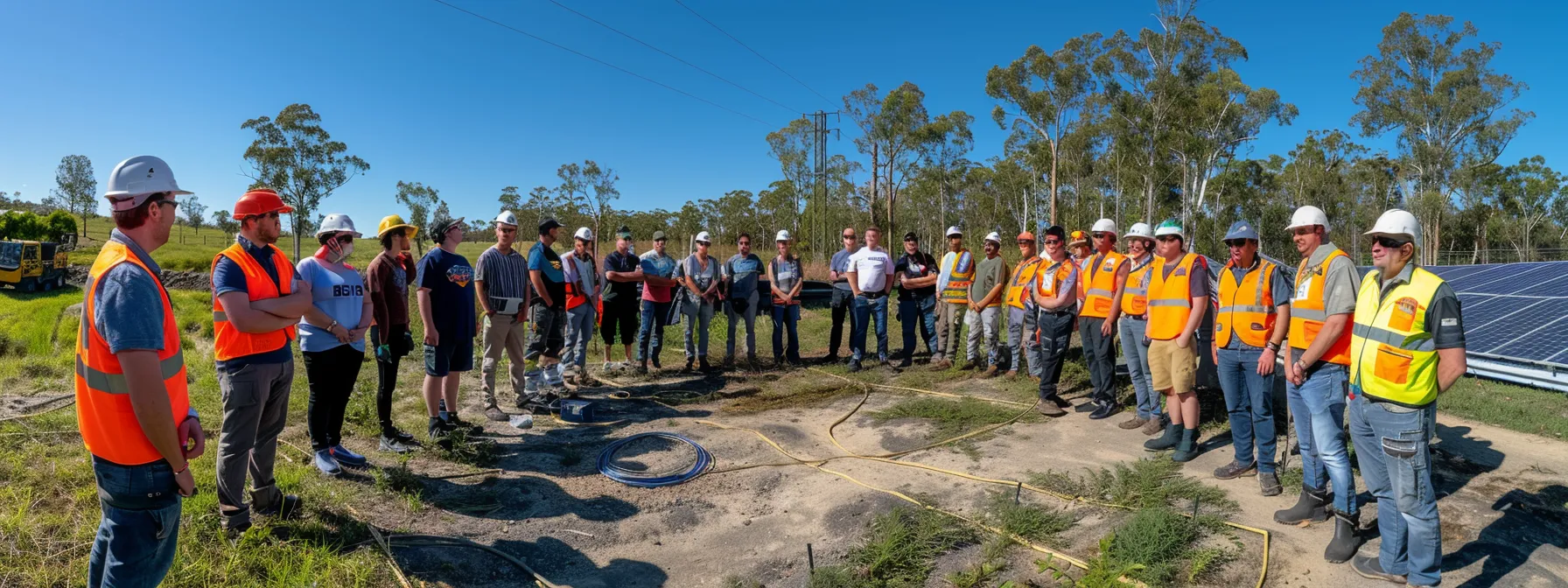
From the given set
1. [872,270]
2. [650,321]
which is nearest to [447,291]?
[650,321]

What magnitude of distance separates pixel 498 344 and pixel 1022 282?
17.3 ft

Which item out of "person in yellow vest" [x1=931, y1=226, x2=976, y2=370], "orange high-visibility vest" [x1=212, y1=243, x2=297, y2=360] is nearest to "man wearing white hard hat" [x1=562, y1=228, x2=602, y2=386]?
"orange high-visibility vest" [x1=212, y1=243, x2=297, y2=360]

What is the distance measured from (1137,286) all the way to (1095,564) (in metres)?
2.96

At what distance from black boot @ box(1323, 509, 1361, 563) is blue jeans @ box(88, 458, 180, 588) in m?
4.68

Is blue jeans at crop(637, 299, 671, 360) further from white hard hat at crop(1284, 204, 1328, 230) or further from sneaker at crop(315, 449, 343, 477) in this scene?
white hard hat at crop(1284, 204, 1328, 230)

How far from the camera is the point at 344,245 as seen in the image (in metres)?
4.29

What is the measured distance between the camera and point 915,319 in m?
8.74

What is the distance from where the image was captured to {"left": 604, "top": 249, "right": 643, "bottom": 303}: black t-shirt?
27.1 feet

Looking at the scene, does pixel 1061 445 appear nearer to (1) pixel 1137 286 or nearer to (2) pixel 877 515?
(1) pixel 1137 286

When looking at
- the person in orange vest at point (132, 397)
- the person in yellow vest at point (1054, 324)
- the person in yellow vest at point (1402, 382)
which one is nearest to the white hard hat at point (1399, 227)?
the person in yellow vest at point (1402, 382)

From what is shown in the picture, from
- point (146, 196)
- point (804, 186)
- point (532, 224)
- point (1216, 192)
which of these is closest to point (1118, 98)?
point (1216, 192)

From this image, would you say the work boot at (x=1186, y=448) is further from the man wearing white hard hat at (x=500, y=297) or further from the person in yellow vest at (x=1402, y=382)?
the man wearing white hard hat at (x=500, y=297)

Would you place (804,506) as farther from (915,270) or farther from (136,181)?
(915,270)

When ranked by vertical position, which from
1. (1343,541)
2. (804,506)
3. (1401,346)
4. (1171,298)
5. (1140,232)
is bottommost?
(804,506)
